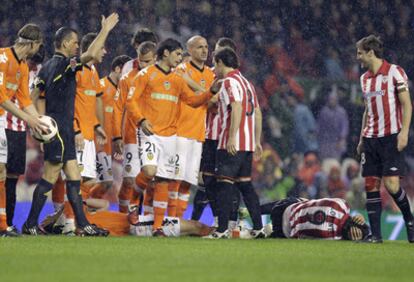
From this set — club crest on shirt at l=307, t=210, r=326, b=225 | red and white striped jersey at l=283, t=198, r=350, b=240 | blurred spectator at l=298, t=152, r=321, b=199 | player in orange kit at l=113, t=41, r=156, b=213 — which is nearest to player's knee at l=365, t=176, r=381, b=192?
red and white striped jersey at l=283, t=198, r=350, b=240

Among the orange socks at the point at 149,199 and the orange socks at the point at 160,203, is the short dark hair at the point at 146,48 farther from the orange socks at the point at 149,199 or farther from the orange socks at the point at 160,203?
the orange socks at the point at 160,203

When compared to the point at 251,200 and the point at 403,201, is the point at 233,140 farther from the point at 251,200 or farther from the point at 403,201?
the point at 403,201

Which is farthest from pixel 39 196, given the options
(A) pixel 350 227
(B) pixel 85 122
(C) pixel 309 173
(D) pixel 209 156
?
(C) pixel 309 173

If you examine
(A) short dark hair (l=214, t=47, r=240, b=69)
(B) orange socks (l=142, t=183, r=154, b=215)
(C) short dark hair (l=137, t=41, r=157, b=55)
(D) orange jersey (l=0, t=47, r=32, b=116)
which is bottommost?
(B) orange socks (l=142, t=183, r=154, b=215)

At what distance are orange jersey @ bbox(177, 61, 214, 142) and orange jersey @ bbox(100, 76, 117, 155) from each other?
1054 mm

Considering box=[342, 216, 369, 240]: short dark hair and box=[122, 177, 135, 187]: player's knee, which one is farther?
box=[122, 177, 135, 187]: player's knee

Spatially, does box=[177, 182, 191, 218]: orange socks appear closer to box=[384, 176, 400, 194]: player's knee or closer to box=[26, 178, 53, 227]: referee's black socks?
box=[26, 178, 53, 227]: referee's black socks

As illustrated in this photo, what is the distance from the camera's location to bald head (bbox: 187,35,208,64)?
10.0m

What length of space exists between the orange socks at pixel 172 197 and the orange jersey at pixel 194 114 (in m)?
0.47

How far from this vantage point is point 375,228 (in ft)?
29.8

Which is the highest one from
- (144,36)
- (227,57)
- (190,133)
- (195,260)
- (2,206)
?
(144,36)

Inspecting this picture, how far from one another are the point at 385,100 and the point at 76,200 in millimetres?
2703

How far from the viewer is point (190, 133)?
32.8 ft

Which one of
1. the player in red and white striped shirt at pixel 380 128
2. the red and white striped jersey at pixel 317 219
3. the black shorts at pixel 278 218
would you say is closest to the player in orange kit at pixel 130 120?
the black shorts at pixel 278 218
